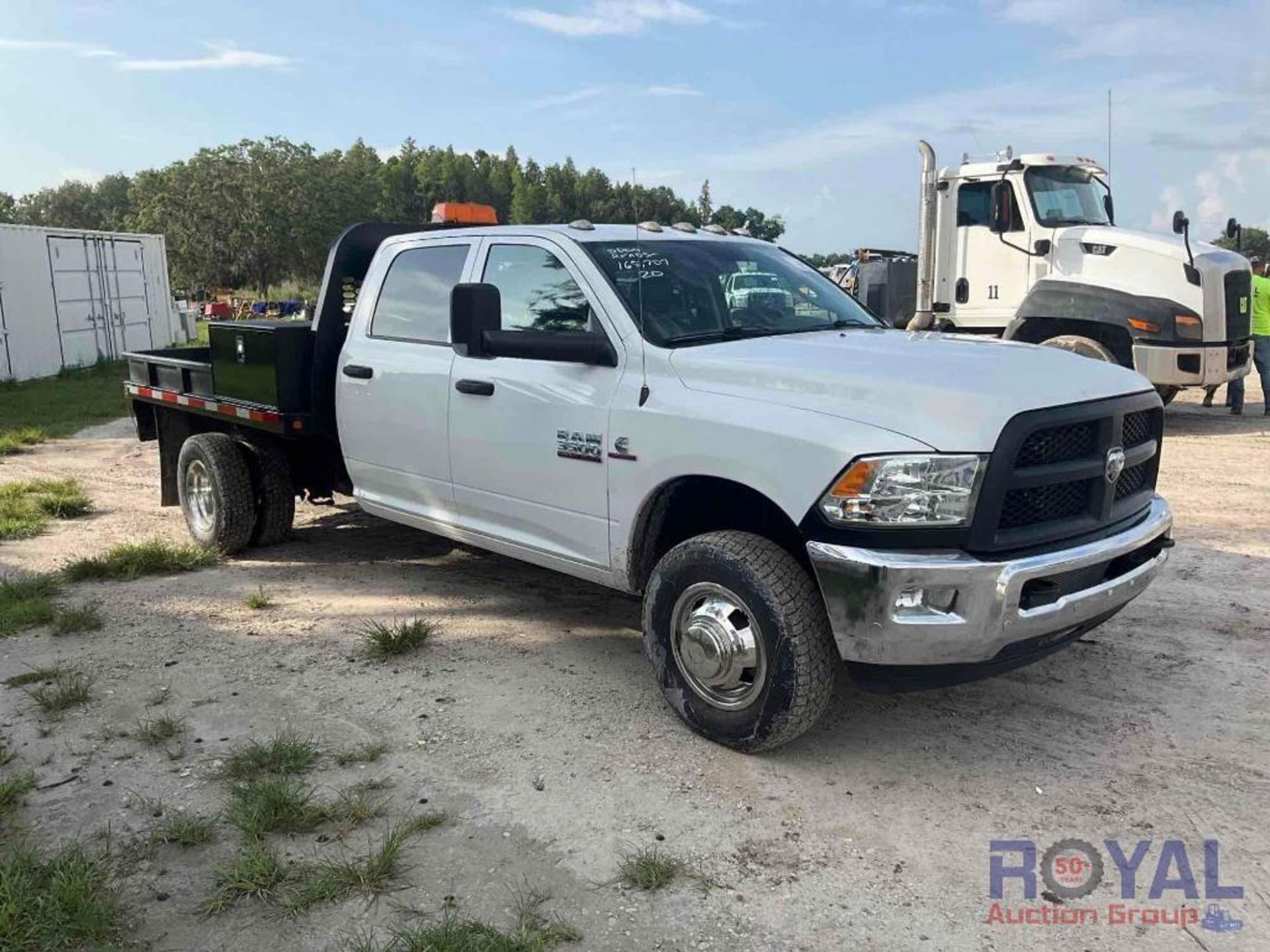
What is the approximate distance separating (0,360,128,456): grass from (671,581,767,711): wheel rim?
9.76 meters

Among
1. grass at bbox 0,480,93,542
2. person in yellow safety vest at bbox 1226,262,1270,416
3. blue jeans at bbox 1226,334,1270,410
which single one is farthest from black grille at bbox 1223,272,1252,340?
grass at bbox 0,480,93,542

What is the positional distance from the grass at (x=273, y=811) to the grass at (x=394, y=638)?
4.40 ft

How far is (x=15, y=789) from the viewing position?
3.59 m

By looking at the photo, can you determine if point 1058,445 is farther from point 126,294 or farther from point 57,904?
point 126,294

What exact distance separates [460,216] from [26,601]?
11.5ft

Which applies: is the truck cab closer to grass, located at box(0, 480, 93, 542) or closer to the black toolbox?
the black toolbox

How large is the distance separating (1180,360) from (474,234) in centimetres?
820

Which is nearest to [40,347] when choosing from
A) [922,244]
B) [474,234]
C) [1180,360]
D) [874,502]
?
[922,244]

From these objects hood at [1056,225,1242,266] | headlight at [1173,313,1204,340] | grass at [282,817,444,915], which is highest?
hood at [1056,225,1242,266]

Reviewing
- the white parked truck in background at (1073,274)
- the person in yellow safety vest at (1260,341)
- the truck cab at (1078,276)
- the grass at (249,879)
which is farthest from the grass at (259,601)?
the person in yellow safety vest at (1260,341)

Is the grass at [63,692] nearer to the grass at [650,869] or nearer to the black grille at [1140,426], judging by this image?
the grass at [650,869]

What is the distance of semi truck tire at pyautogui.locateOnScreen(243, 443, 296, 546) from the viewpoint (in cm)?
667

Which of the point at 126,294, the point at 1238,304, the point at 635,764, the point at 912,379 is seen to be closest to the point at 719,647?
the point at 635,764

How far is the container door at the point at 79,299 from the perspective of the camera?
1942cm
